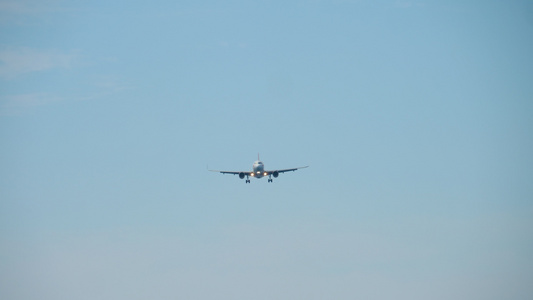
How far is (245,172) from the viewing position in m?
197

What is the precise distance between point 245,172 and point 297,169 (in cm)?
1286

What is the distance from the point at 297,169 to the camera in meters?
198

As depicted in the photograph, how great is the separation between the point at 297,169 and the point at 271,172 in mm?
6931

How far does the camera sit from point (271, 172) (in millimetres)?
195625
